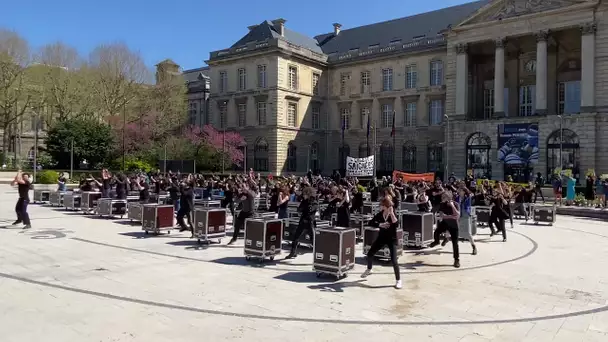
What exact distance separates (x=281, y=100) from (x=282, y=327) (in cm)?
5441

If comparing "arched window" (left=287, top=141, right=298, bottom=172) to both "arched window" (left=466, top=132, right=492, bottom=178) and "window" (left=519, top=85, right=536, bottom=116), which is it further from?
"window" (left=519, top=85, right=536, bottom=116)

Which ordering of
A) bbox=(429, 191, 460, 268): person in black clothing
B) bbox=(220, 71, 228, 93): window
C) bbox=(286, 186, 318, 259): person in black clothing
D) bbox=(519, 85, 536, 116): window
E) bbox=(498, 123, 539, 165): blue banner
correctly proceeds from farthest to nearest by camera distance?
1. bbox=(220, 71, 228, 93): window
2. bbox=(519, 85, 536, 116): window
3. bbox=(498, 123, 539, 165): blue banner
4. bbox=(286, 186, 318, 259): person in black clothing
5. bbox=(429, 191, 460, 268): person in black clothing

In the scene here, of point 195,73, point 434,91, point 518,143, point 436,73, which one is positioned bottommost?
point 518,143

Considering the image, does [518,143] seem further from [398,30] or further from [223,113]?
[223,113]

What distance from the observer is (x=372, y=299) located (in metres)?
9.20

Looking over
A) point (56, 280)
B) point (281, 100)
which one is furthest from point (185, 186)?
point (281, 100)

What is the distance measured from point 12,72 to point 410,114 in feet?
149

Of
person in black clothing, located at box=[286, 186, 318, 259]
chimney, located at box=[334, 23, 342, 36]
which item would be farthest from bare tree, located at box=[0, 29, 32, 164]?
person in black clothing, located at box=[286, 186, 318, 259]

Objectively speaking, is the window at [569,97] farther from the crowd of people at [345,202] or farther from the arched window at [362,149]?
the crowd of people at [345,202]

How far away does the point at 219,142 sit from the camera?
2324 inches

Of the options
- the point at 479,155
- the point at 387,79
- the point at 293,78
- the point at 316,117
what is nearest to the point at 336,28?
the point at 293,78

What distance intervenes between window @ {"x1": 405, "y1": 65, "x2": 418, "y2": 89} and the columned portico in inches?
351

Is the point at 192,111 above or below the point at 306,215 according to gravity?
above

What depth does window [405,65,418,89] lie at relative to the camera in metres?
59.8
